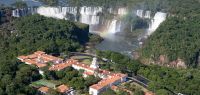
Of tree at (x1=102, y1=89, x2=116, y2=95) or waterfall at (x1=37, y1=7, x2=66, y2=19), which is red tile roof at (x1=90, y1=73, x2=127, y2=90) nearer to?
tree at (x1=102, y1=89, x2=116, y2=95)

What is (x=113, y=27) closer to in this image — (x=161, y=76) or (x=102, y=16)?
(x=102, y=16)

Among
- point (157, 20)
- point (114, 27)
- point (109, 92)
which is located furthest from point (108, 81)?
point (157, 20)

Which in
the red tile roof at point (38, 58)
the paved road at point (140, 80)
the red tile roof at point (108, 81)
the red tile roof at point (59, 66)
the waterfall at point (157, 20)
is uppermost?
the waterfall at point (157, 20)

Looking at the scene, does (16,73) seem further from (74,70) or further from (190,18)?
(190,18)

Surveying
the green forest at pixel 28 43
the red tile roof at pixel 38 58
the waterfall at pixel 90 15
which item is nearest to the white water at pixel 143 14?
the waterfall at pixel 90 15

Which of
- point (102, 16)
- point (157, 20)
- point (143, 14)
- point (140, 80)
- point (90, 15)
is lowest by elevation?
point (140, 80)

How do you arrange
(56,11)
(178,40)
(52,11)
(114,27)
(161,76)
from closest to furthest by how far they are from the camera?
(161,76), (178,40), (114,27), (56,11), (52,11)

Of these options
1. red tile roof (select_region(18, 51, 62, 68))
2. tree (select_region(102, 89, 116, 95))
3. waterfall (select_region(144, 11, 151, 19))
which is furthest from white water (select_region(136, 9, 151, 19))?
tree (select_region(102, 89, 116, 95))

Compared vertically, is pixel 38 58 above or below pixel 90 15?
below

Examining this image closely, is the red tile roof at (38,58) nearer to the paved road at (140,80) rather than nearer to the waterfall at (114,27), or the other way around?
the paved road at (140,80)

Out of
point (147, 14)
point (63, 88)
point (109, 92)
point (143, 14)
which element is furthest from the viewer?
point (143, 14)

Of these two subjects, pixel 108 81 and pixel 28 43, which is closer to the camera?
pixel 108 81
